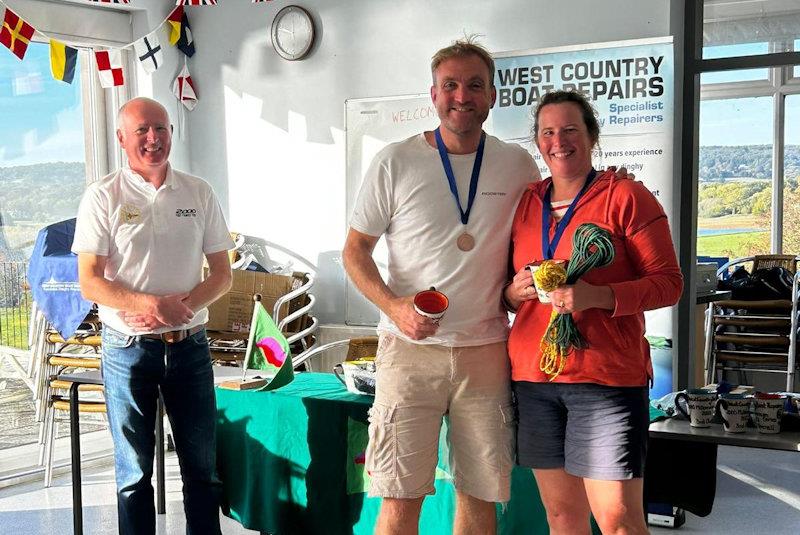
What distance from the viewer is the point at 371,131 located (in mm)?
5996

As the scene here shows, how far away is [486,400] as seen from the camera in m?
2.49

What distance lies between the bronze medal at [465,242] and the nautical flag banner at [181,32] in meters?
4.33

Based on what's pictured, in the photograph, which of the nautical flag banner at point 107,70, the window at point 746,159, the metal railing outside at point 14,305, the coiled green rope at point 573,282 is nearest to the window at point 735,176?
the window at point 746,159

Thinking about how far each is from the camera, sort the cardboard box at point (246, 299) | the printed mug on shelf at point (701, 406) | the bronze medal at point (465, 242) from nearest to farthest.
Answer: the bronze medal at point (465, 242), the printed mug on shelf at point (701, 406), the cardboard box at point (246, 299)

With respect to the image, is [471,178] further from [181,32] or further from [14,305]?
[181,32]

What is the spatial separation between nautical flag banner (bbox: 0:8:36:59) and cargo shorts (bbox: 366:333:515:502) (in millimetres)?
3569

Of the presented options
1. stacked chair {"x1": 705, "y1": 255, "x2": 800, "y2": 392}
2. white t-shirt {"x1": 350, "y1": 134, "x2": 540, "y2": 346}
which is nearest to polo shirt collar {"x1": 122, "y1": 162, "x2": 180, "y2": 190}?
white t-shirt {"x1": 350, "y1": 134, "x2": 540, "y2": 346}

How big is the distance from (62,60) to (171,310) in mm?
2906

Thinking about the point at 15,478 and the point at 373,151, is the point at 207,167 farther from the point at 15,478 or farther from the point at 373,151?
the point at 15,478

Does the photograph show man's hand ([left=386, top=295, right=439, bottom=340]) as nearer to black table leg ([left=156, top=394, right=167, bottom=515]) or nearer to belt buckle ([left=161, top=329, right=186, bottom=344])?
belt buckle ([left=161, top=329, right=186, bottom=344])

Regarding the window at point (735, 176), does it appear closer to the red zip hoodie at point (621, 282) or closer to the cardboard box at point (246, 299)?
the cardboard box at point (246, 299)

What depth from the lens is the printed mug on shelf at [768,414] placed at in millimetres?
2691

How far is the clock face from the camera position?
616 centimetres

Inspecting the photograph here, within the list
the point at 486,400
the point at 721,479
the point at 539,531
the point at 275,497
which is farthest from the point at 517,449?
the point at 721,479
